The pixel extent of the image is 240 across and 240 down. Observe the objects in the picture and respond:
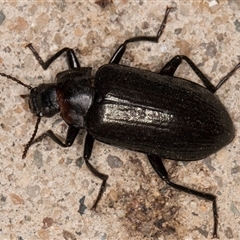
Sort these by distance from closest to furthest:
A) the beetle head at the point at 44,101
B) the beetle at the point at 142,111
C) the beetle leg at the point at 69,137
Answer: the beetle at the point at 142,111
the beetle head at the point at 44,101
the beetle leg at the point at 69,137

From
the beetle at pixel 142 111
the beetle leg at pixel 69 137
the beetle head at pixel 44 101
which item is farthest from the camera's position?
the beetle leg at pixel 69 137

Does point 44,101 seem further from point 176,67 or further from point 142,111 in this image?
point 176,67

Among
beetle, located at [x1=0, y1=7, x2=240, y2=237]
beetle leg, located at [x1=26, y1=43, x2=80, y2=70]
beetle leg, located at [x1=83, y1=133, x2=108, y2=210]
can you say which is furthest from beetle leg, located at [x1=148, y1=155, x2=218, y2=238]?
beetle leg, located at [x1=26, y1=43, x2=80, y2=70]

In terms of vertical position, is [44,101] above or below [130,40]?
below

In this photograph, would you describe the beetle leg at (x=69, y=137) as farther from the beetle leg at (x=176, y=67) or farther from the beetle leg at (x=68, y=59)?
the beetle leg at (x=176, y=67)

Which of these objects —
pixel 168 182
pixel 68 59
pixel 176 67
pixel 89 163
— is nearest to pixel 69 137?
pixel 89 163

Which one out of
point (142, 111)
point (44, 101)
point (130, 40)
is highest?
point (130, 40)

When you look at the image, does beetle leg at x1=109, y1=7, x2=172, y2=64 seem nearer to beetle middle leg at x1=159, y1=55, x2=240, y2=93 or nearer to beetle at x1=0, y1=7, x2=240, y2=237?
beetle at x1=0, y1=7, x2=240, y2=237

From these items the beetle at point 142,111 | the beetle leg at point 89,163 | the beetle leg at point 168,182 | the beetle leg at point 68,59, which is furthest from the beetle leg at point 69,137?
the beetle leg at point 168,182
